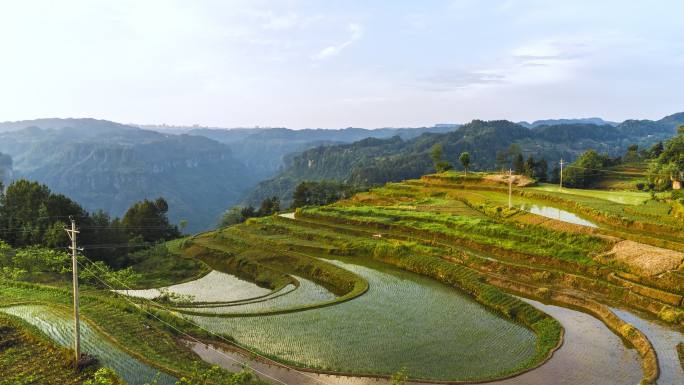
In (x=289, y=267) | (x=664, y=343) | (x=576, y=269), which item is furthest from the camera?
(x=289, y=267)

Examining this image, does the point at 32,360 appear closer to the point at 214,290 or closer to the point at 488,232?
the point at 214,290

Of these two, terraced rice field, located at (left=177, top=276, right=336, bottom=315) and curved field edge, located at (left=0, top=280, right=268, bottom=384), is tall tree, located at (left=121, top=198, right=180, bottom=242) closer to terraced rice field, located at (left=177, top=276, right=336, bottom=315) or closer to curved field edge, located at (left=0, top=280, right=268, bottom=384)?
→ curved field edge, located at (left=0, top=280, right=268, bottom=384)

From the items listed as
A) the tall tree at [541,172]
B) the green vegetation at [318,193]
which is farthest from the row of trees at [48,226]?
the tall tree at [541,172]

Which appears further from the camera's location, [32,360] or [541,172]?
[541,172]

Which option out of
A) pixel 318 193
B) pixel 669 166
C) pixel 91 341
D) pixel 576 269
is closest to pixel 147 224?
pixel 318 193

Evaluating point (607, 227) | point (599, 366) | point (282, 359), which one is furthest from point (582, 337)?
point (607, 227)

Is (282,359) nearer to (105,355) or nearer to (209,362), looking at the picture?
(209,362)

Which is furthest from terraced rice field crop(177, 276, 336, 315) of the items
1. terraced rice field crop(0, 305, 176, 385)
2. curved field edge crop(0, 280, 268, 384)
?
terraced rice field crop(0, 305, 176, 385)
